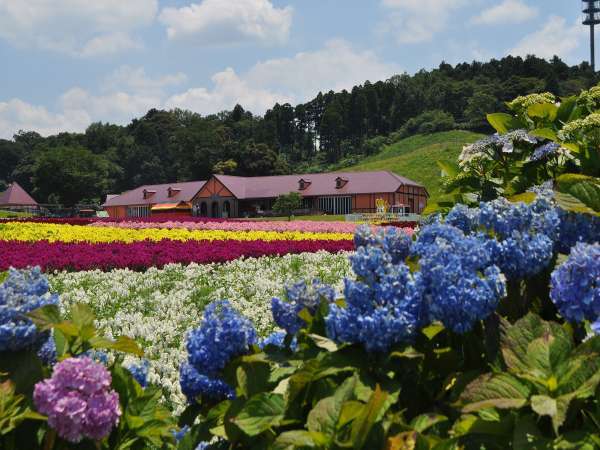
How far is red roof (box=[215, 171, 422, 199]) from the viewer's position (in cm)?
4944

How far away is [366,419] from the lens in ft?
4.44

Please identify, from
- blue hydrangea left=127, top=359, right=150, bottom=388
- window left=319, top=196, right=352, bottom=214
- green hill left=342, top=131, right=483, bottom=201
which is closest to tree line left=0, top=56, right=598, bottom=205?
green hill left=342, top=131, right=483, bottom=201

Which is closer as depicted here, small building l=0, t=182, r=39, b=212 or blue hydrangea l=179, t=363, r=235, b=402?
blue hydrangea l=179, t=363, r=235, b=402

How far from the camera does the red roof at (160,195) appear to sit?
196ft

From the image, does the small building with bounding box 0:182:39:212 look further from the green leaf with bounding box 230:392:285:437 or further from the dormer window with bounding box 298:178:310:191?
the green leaf with bounding box 230:392:285:437

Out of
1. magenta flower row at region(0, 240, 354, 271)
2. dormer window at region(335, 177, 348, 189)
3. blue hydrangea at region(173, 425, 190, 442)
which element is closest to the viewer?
blue hydrangea at region(173, 425, 190, 442)

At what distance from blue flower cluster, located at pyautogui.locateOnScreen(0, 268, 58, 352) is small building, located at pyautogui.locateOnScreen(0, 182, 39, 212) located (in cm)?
7843

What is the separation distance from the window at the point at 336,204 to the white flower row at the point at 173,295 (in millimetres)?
40158

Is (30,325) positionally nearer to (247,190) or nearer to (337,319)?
(337,319)

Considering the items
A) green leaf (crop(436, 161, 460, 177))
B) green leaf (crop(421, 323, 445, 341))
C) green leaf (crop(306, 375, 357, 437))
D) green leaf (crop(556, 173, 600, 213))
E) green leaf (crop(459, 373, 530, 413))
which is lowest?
green leaf (crop(306, 375, 357, 437))

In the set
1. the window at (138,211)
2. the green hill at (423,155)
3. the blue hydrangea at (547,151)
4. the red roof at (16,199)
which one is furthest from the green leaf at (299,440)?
the red roof at (16,199)

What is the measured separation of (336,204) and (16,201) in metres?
47.5

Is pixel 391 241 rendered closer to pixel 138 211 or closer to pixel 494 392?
pixel 494 392

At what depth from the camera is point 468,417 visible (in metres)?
1.46
